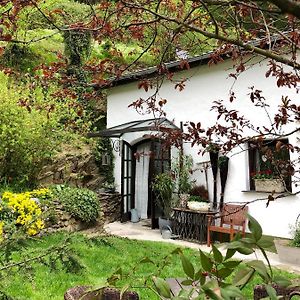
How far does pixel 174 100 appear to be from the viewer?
952cm

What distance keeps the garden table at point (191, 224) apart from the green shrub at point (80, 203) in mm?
1837

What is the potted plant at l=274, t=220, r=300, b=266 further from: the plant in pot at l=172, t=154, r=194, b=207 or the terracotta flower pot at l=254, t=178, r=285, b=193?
the plant in pot at l=172, t=154, r=194, b=207

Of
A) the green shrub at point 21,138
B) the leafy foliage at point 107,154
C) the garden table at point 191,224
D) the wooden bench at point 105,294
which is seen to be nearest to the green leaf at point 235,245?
the wooden bench at point 105,294

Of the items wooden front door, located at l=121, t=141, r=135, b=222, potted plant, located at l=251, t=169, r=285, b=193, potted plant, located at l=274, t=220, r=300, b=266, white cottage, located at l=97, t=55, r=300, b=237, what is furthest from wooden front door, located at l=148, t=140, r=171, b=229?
potted plant, located at l=274, t=220, r=300, b=266

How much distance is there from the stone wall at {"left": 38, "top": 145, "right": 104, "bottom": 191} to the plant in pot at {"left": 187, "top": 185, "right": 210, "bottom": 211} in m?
3.38

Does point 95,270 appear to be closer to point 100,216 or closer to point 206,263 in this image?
point 100,216

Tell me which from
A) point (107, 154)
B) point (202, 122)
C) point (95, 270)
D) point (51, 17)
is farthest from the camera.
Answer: point (107, 154)

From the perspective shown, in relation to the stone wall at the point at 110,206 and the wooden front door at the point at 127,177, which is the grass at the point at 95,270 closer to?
the stone wall at the point at 110,206

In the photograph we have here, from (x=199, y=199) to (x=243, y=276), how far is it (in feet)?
24.9

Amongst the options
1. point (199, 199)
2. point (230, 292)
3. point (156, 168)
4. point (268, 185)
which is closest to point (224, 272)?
point (230, 292)

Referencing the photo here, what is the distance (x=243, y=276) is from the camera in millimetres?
859


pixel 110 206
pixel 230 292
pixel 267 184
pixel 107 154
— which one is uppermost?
pixel 107 154

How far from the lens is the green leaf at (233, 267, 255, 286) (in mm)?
841

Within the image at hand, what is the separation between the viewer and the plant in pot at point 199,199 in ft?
26.5
